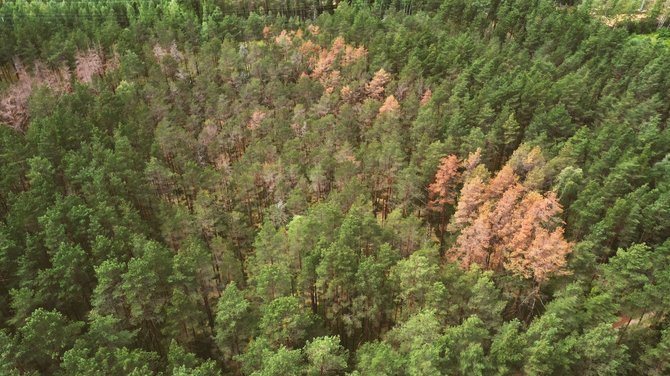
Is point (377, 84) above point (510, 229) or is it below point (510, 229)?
above

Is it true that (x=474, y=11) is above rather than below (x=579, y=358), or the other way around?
above

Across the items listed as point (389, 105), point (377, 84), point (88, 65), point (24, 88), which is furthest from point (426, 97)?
point (24, 88)

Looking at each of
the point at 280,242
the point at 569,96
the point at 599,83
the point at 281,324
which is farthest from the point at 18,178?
the point at 599,83

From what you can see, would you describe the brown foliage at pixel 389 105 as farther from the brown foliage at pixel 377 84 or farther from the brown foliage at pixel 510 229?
the brown foliage at pixel 510 229

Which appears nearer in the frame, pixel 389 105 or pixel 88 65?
pixel 389 105

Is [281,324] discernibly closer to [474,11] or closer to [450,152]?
[450,152]

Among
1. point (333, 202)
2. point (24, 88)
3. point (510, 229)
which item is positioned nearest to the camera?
point (510, 229)

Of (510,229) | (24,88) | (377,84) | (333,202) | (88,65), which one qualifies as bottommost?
(510,229)

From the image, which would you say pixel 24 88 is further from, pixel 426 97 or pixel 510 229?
pixel 510 229

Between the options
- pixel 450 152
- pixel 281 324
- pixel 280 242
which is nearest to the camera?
pixel 281 324
